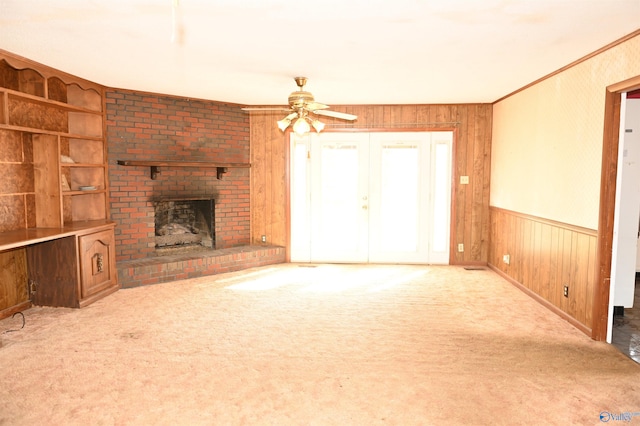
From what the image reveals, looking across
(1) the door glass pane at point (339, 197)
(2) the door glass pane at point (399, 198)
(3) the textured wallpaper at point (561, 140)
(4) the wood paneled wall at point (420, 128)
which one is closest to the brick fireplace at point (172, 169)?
(4) the wood paneled wall at point (420, 128)

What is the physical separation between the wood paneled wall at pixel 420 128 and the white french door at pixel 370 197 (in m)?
0.13

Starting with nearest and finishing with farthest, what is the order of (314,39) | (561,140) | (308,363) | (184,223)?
(308,363)
(314,39)
(561,140)
(184,223)

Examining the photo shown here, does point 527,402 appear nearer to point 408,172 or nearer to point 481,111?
point 408,172

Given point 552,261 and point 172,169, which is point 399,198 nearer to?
point 552,261

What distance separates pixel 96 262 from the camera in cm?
448

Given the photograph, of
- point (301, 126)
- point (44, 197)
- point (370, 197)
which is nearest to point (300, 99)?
point (301, 126)

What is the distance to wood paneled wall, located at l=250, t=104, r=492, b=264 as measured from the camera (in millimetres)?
6129

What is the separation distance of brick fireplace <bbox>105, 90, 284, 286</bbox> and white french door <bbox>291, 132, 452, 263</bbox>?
0.72m

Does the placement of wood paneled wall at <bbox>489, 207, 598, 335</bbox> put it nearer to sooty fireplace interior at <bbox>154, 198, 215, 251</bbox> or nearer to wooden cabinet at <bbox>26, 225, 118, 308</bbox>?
sooty fireplace interior at <bbox>154, 198, 215, 251</bbox>

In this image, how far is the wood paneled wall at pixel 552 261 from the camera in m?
3.68

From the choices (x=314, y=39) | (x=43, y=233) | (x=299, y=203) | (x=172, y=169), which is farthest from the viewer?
(x=299, y=203)

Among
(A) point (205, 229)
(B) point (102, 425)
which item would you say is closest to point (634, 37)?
(B) point (102, 425)

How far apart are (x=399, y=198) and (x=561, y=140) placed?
252cm

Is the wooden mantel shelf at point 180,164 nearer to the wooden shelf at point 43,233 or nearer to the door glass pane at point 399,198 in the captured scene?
the wooden shelf at point 43,233
